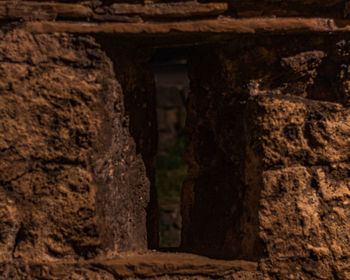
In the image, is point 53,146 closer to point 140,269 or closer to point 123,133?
point 123,133

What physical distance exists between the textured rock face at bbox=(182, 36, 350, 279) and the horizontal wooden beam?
44 millimetres

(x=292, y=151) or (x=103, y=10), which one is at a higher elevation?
(x=103, y=10)

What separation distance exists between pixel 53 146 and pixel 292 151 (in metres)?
0.63

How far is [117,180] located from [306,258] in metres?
0.55

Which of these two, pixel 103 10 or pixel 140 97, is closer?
pixel 103 10

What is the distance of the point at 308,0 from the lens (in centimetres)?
126

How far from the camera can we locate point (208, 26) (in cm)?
124

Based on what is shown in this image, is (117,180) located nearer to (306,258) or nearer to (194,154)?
(194,154)

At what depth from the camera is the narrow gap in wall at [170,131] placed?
538cm

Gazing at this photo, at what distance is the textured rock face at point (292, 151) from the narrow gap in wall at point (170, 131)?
4044 millimetres

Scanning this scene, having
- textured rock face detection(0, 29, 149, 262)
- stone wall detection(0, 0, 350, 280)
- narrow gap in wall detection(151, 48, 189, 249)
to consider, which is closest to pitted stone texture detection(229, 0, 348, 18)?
stone wall detection(0, 0, 350, 280)

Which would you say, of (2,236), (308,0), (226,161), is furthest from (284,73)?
(2,236)

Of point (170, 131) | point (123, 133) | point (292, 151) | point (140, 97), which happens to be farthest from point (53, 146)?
point (170, 131)

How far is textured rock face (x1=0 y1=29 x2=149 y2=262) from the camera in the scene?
1.22 m
